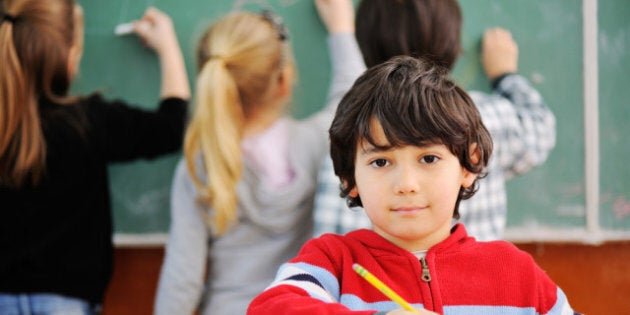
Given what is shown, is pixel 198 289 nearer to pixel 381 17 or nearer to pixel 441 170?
pixel 381 17

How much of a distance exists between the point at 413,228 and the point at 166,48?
3.45 feet

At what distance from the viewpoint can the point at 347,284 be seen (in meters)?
0.98

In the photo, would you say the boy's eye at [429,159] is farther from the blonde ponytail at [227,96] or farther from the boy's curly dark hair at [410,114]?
the blonde ponytail at [227,96]

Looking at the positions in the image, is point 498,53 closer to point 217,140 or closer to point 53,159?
point 217,140

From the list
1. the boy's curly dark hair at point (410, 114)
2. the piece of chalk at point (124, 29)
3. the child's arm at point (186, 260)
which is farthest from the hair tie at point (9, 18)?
the boy's curly dark hair at point (410, 114)

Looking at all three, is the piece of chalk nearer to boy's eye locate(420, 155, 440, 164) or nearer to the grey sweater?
the grey sweater

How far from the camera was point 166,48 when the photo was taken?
5.95ft

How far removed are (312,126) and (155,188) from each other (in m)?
0.48

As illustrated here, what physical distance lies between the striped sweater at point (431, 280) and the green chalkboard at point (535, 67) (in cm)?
83

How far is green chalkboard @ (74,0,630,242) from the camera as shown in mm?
1730

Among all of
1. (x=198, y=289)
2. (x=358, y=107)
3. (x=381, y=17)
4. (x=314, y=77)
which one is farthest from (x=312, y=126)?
(x=358, y=107)

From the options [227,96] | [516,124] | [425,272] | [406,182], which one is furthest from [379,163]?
[227,96]

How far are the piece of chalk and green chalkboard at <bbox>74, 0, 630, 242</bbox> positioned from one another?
14 mm

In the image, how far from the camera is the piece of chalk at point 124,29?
186 centimetres
